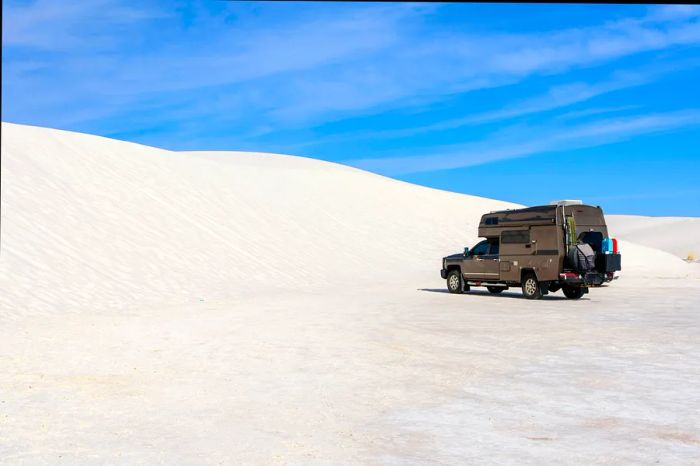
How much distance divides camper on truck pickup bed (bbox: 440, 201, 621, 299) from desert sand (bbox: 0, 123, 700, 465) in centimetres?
91

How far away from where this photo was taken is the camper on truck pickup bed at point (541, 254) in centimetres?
2238

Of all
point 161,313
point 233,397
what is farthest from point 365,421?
point 161,313

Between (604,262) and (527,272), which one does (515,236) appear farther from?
(604,262)

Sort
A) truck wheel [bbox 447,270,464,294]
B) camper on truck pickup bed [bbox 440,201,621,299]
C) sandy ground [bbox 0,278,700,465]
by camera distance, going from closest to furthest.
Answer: sandy ground [bbox 0,278,700,465], camper on truck pickup bed [bbox 440,201,621,299], truck wheel [bbox 447,270,464,294]

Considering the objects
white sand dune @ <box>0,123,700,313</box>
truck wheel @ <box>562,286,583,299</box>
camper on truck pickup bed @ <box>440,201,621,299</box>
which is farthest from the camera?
white sand dune @ <box>0,123,700,313</box>

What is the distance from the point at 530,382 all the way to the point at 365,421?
116 inches

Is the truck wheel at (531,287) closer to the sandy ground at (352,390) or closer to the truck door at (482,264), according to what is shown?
the truck door at (482,264)

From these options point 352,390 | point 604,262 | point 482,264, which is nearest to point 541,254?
point 604,262

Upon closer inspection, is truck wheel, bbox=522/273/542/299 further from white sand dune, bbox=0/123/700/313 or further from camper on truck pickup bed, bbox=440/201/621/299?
white sand dune, bbox=0/123/700/313

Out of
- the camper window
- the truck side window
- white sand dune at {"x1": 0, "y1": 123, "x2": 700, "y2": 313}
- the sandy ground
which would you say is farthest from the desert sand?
the camper window

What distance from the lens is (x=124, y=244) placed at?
3050cm

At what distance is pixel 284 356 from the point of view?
12062mm

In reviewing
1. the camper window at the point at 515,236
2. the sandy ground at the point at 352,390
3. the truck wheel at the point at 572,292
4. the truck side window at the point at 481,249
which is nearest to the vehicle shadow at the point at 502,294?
the truck wheel at the point at 572,292

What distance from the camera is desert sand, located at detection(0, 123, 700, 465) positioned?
700 centimetres
